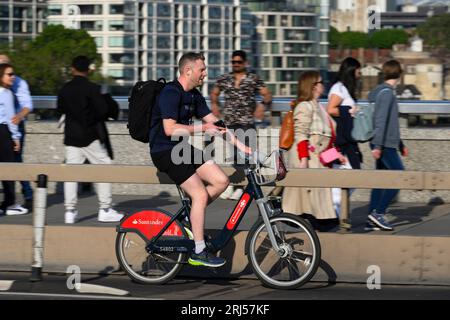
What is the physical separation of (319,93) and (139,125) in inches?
98.3

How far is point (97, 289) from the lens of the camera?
9250 mm

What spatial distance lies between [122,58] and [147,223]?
15758cm

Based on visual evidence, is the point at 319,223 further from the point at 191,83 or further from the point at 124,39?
the point at 124,39

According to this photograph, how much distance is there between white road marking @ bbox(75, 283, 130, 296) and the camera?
Result: 30.0 ft

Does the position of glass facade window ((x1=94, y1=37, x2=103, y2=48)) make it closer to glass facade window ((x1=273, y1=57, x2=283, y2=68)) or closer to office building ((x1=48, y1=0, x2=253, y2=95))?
office building ((x1=48, y1=0, x2=253, y2=95))

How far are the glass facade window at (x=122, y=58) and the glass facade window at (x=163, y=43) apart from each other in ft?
20.3

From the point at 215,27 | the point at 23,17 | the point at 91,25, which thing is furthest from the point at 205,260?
the point at 215,27

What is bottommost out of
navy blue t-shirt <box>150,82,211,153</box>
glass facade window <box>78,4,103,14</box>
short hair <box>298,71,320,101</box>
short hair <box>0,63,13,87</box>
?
navy blue t-shirt <box>150,82,211,153</box>

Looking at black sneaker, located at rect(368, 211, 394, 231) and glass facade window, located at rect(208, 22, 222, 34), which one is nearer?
black sneaker, located at rect(368, 211, 394, 231)

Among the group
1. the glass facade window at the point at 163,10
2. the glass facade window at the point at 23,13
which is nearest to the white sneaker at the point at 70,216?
the glass facade window at the point at 163,10

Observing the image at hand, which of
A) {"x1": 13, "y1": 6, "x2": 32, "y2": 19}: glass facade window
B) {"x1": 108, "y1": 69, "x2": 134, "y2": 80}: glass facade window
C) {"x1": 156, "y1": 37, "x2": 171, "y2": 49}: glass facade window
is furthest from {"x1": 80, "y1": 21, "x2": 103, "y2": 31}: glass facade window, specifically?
{"x1": 13, "y1": 6, "x2": 32, "y2": 19}: glass facade window

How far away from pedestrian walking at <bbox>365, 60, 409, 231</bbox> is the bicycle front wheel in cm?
227
